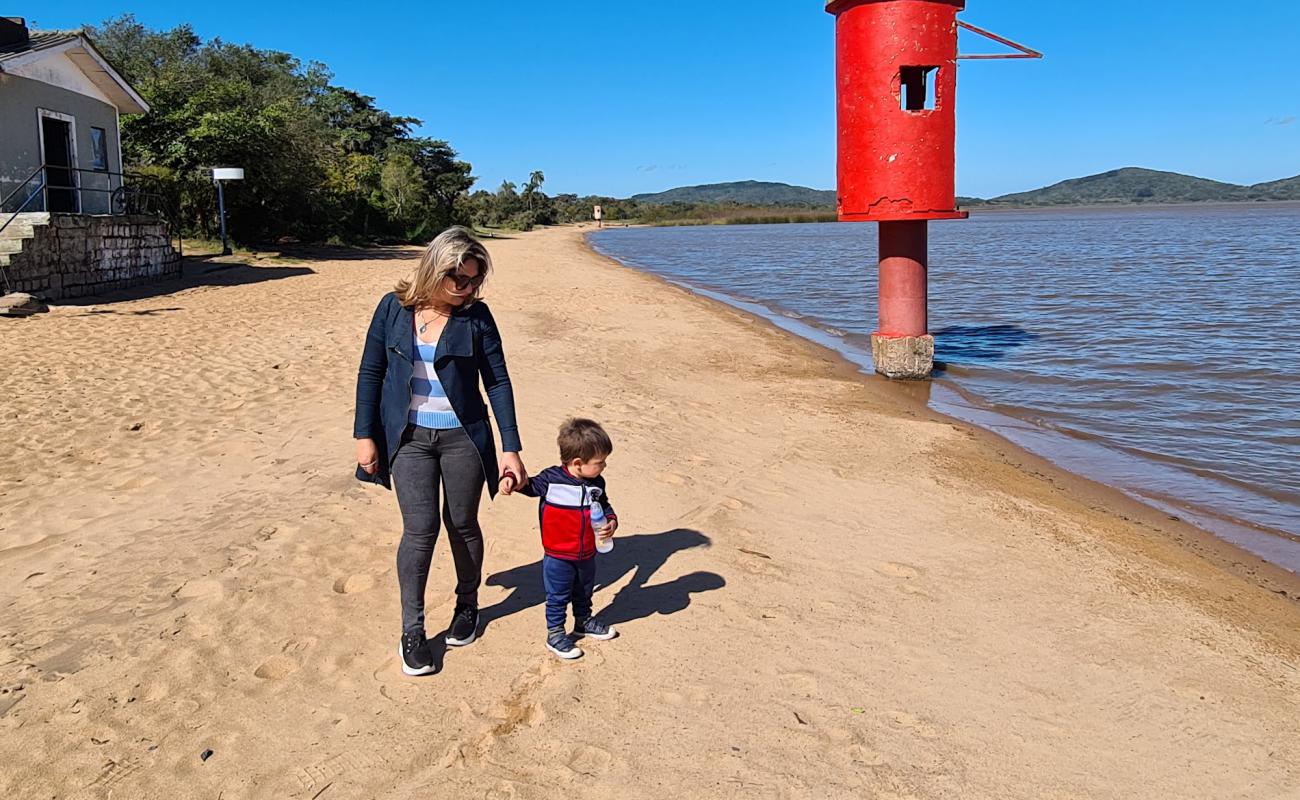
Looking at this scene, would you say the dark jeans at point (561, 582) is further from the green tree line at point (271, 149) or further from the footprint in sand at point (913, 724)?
the green tree line at point (271, 149)

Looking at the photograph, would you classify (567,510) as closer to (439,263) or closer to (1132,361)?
(439,263)

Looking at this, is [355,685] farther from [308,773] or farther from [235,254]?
[235,254]

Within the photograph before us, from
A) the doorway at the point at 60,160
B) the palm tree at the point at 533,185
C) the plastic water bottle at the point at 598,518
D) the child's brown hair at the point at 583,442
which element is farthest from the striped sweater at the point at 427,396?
the palm tree at the point at 533,185

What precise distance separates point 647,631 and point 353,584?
5.14ft

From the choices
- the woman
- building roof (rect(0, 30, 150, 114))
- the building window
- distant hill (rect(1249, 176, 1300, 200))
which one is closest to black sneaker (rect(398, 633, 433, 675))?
the woman

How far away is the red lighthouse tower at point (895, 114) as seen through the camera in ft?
34.7

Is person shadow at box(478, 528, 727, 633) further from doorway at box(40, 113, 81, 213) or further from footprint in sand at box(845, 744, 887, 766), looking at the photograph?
doorway at box(40, 113, 81, 213)

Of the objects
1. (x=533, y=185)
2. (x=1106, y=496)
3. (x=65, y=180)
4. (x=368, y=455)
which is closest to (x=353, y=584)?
(x=368, y=455)

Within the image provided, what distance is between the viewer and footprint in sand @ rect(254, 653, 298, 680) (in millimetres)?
3840

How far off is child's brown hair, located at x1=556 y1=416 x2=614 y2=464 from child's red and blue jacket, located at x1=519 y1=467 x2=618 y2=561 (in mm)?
117

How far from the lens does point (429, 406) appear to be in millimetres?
3750

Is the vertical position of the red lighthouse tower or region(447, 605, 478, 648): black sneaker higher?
the red lighthouse tower

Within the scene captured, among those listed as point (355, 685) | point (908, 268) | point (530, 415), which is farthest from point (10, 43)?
point (355, 685)

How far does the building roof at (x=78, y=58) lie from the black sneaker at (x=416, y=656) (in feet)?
54.3
